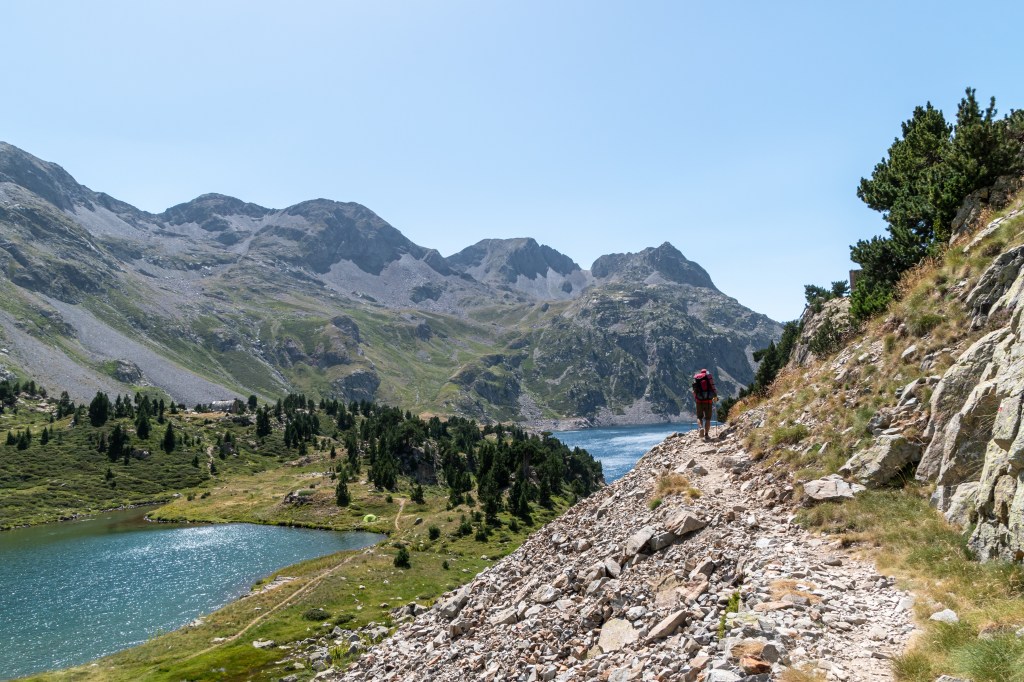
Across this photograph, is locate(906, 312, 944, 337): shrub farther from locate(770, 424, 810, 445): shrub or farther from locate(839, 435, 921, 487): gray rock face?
locate(839, 435, 921, 487): gray rock face

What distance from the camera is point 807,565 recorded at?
1512 cm

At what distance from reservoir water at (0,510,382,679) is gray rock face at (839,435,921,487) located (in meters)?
69.6

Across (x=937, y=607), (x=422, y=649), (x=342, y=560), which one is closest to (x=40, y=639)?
(x=342, y=560)

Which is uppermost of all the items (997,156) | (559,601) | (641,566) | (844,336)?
(997,156)

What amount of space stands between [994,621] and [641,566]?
10.7 m

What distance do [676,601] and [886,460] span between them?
8.77 metres

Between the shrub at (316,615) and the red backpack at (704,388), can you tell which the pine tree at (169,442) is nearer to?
the shrub at (316,615)

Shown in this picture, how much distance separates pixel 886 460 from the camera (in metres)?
18.0

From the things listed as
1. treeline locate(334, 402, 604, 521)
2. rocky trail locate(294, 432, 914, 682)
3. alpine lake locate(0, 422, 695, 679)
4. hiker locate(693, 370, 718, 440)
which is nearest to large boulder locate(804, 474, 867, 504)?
rocky trail locate(294, 432, 914, 682)

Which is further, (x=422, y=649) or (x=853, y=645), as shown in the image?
(x=422, y=649)

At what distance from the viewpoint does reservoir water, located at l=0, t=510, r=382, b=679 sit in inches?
2346

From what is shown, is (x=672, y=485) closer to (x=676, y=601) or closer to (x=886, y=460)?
(x=886, y=460)

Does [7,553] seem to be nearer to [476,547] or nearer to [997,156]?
[476,547]

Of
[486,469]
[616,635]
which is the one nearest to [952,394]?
[616,635]
